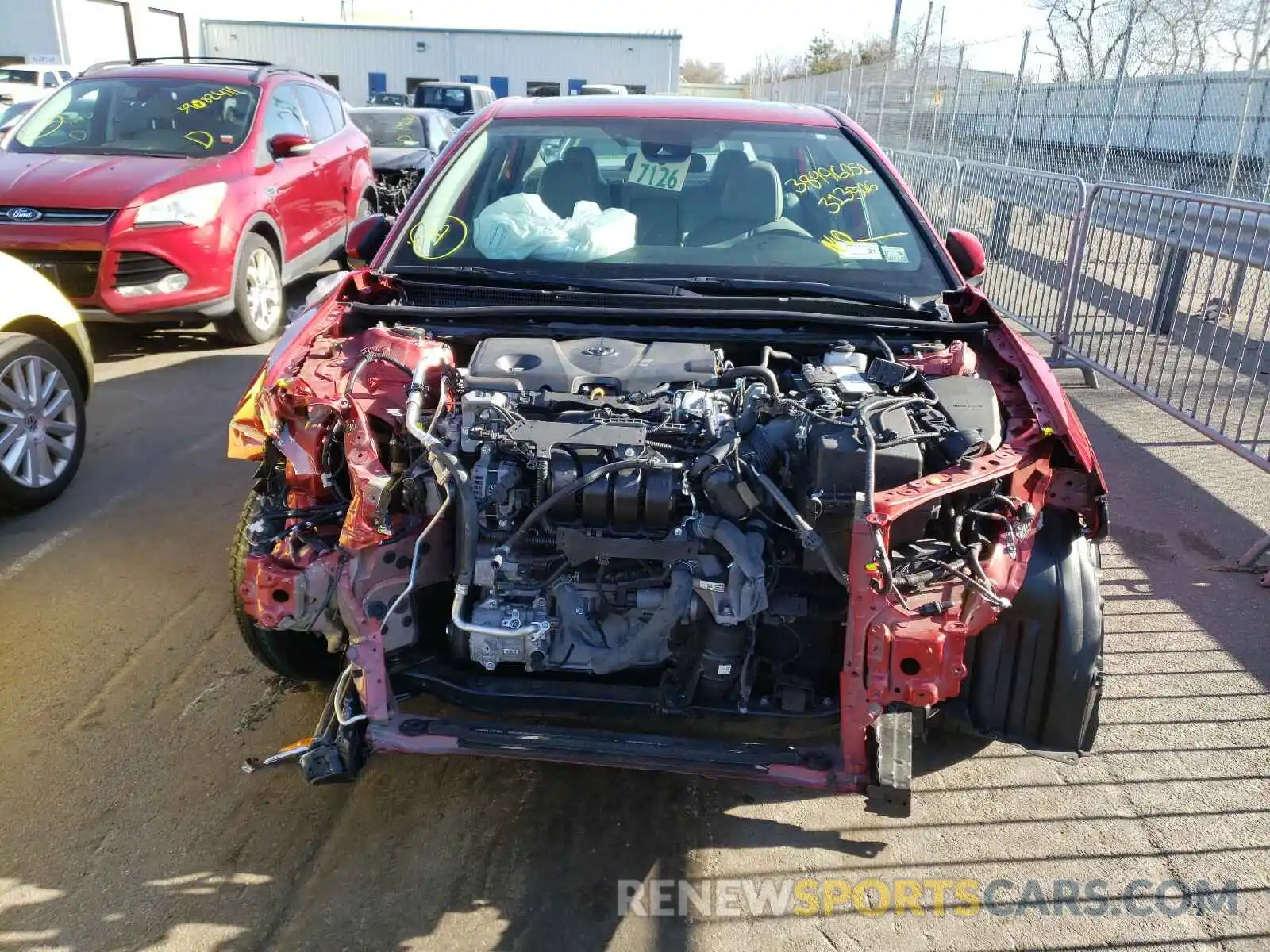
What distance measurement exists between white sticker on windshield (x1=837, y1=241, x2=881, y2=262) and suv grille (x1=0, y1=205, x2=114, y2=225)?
195 inches

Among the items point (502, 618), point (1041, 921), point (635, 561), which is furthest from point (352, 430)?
point (1041, 921)

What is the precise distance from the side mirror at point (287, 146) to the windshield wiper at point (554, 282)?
15.2 feet

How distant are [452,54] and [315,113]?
26526 millimetres

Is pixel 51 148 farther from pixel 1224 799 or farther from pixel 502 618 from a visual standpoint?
pixel 1224 799

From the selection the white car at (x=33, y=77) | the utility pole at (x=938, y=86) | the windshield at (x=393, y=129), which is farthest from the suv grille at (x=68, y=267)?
the white car at (x=33, y=77)

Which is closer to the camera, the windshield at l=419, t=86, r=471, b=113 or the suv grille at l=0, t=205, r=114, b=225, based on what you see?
the suv grille at l=0, t=205, r=114, b=225

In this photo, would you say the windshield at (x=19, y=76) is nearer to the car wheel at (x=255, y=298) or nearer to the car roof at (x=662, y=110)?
the car wheel at (x=255, y=298)

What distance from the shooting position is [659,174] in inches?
146

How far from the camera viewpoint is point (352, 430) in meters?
2.42

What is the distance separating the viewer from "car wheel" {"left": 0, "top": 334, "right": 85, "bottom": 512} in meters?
4.16

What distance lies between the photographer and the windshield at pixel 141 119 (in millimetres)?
6816

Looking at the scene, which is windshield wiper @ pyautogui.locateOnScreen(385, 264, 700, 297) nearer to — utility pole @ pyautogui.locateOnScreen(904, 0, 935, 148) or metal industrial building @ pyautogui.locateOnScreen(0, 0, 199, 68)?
utility pole @ pyautogui.locateOnScreen(904, 0, 935, 148)

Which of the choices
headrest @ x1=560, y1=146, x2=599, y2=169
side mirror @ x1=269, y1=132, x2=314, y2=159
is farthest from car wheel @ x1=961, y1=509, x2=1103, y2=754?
side mirror @ x1=269, y1=132, x2=314, y2=159

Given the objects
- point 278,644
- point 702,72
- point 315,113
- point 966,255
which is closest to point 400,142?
point 315,113
